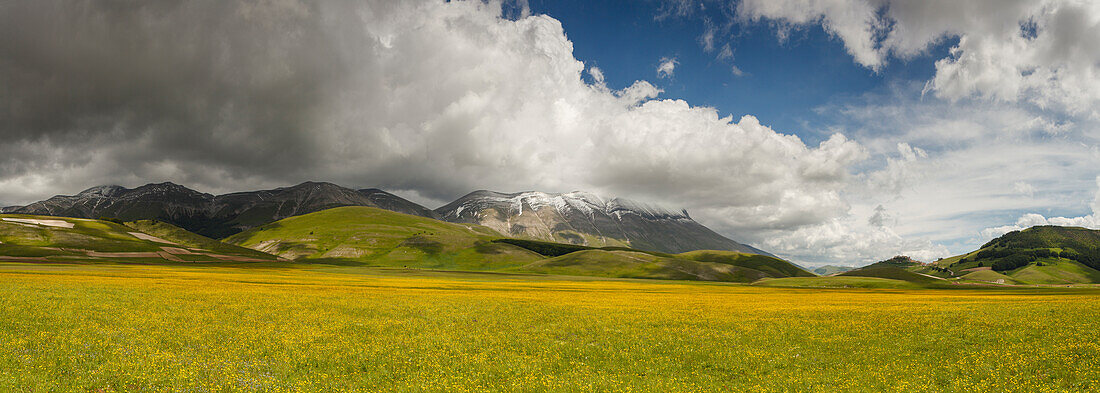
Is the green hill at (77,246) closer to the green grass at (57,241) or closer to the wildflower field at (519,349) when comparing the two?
the green grass at (57,241)

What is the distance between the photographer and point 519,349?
1046 inches

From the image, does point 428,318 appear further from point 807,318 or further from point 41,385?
point 807,318

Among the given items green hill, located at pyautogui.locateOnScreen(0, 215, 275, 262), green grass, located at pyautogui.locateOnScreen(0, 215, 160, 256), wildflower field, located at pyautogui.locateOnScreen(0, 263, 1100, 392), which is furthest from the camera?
green grass, located at pyautogui.locateOnScreen(0, 215, 160, 256)

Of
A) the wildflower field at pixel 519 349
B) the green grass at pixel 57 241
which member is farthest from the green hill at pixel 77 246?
the wildflower field at pixel 519 349

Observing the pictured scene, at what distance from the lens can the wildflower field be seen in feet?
64.3

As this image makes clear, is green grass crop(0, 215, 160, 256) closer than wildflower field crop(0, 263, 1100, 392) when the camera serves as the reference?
No

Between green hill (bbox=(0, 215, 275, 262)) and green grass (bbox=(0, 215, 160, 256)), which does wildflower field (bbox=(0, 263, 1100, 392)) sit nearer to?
green hill (bbox=(0, 215, 275, 262))

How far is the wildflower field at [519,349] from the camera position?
1961cm

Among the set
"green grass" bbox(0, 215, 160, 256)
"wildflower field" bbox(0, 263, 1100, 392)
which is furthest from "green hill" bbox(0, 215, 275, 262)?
"wildflower field" bbox(0, 263, 1100, 392)

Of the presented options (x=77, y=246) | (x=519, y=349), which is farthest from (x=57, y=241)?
(x=519, y=349)

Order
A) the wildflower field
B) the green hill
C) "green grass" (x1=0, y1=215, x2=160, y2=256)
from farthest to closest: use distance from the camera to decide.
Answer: "green grass" (x1=0, y1=215, x2=160, y2=256) → the green hill → the wildflower field

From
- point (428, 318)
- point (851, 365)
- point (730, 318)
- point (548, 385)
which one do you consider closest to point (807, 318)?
point (730, 318)

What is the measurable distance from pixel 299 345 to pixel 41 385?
1029 centimetres

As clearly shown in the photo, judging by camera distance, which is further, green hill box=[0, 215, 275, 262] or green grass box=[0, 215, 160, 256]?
green grass box=[0, 215, 160, 256]
